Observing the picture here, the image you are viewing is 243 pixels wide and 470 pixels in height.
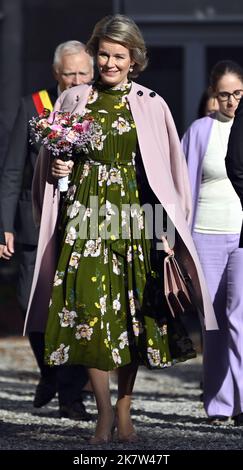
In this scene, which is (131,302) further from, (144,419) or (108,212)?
(144,419)

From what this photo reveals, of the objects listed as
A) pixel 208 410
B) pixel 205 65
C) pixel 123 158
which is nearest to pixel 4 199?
pixel 123 158

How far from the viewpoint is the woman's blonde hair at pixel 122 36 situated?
6.85 meters

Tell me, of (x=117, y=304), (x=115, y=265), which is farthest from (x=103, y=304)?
(x=115, y=265)

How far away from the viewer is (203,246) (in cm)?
808

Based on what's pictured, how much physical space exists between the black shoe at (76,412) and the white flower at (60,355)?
126 centimetres

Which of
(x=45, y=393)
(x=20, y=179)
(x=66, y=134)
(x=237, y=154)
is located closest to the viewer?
(x=66, y=134)

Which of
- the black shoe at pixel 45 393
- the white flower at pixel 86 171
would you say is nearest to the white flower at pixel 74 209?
the white flower at pixel 86 171

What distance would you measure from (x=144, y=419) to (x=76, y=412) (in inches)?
14.6

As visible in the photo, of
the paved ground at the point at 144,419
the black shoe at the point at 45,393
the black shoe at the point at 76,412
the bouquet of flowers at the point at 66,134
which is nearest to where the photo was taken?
the bouquet of flowers at the point at 66,134

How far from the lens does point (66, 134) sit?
265 inches

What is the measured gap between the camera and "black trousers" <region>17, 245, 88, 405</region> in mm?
8094

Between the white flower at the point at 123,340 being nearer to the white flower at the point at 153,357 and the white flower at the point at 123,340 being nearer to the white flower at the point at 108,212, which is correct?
the white flower at the point at 153,357

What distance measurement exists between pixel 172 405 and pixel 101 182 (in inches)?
96.4

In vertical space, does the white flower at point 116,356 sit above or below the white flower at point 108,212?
below
